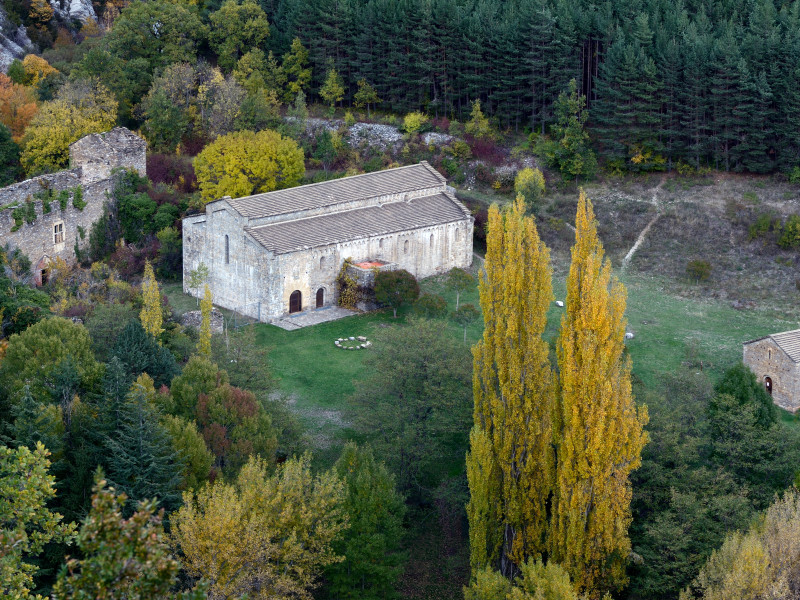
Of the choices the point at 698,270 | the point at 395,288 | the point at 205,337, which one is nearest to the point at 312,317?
the point at 395,288

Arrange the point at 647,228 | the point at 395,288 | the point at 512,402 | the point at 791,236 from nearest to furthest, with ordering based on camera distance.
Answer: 1. the point at 512,402
2. the point at 395,288
3. the point at 791,236
4. the point at 647,228

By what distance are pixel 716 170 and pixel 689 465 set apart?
33957mm

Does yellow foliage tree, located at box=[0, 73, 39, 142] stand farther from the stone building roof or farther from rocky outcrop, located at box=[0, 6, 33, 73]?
the stone building roof

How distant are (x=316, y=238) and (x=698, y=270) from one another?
20852mm

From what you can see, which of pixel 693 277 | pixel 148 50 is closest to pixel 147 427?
pixel 693 277

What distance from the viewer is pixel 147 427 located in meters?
35.5

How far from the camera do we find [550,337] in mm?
51938

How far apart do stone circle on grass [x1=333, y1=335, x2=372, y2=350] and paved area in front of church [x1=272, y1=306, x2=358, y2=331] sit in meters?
2.70

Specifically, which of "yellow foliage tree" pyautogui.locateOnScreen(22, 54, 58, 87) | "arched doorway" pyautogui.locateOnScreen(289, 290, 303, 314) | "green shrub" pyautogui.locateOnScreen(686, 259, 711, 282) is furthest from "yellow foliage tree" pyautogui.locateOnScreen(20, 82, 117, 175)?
"green shrub" pyautogui.locateOnScreen(686, 259, 711, 282)

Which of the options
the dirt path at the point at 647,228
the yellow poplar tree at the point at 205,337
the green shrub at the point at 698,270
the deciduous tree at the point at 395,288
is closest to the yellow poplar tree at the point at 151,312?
the yellow poplar tree at the point at 205,337

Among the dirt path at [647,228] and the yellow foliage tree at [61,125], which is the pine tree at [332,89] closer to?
A: the yellow foliage tree at [61,125]

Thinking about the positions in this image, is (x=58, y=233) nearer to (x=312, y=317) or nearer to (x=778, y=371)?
(x=312, y=317)

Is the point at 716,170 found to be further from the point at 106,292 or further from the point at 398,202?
the point at 106,292

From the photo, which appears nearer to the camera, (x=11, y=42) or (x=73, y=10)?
(x=11, y=42)
